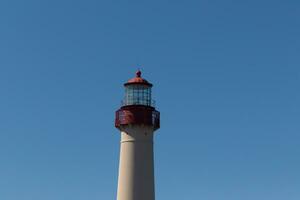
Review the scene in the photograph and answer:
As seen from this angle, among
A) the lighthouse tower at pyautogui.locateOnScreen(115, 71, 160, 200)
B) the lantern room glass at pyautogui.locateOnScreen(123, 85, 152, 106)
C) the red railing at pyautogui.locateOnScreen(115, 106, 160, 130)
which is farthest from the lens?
the lantern room glass at pyautogui.locateOnScreen(123, 85, 152, 106)

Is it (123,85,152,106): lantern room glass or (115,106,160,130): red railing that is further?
(123,85,152,106): lantern room glass

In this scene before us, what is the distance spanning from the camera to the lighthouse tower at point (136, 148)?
5928 centimetres

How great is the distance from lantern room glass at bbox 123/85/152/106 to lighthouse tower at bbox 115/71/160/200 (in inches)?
3.0

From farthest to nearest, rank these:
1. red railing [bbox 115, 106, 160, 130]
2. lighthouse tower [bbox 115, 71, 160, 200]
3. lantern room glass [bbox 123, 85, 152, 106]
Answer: lantern room glass [bbox 123, 85, 152, 106], red railing [bbox 115, 106, 160, 130], lighthouse tower [bbox 115, 71, 160, 200]

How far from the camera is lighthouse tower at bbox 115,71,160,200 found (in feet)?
194

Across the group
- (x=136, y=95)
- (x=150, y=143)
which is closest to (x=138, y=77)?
(x=136, y=95)

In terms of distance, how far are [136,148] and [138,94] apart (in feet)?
14.3

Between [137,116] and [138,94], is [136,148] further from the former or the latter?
[138,94]

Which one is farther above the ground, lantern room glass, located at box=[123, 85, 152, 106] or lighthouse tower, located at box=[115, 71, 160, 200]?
lantern room glass, located at box=[123, 85, 152, 106]

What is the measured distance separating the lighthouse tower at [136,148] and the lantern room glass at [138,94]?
8 cm

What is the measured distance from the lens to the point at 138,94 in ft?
204

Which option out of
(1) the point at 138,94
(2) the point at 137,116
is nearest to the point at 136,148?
(2) the point at 137,116

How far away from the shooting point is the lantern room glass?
62.0 meters

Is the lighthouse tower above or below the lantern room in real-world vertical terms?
below
